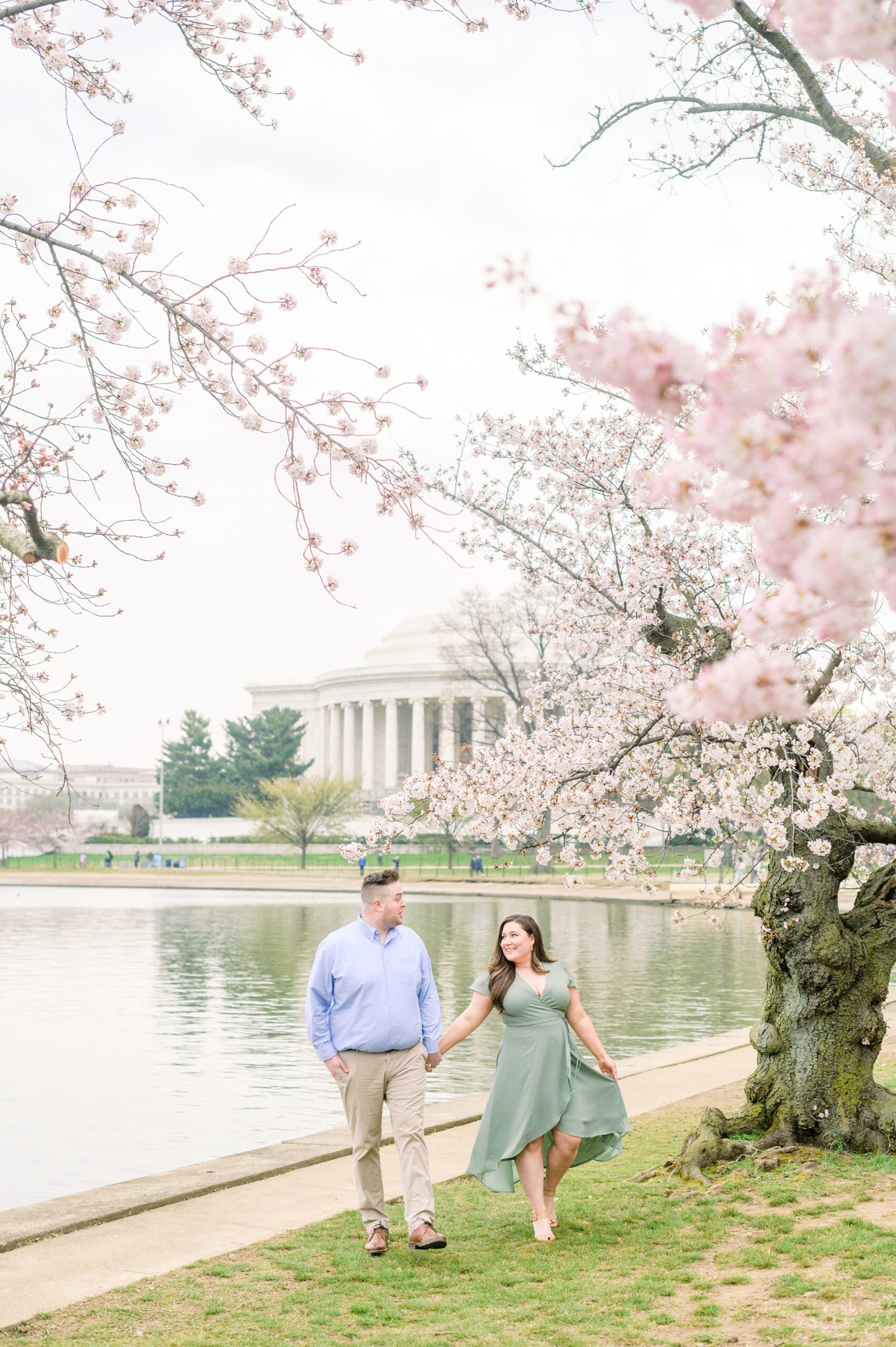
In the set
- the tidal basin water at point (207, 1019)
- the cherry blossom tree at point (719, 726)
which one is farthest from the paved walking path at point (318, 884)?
the cherry blossom tree at point (719, 726)

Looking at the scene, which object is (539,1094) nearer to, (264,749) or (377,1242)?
(377,1242)

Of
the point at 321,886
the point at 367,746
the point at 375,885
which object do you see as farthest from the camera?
the point at 367,746

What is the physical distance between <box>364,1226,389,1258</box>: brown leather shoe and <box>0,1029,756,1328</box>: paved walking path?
0.74m

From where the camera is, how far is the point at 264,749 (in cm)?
10944

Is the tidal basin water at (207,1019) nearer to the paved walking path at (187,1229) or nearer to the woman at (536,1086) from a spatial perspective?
the paved walking path at (187,1229)

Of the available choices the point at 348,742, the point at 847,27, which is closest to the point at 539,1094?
the point at 847,27

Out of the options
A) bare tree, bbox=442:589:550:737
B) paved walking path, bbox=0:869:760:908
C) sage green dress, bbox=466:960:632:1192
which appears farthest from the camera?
bare tree, bbox=442:589:550:737

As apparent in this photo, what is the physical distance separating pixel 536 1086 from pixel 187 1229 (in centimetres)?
209

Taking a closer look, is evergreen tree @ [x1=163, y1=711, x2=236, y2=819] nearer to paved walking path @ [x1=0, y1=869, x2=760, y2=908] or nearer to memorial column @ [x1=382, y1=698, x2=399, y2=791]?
memorial column @ [x1=382, y1=698, x2=399, y2=791]

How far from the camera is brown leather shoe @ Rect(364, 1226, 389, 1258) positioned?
6645 millimetres

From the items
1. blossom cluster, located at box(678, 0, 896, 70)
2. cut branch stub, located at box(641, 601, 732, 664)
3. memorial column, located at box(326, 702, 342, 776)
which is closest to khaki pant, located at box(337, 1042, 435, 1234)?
cut branch stub, located at box(641, 601, 732, 664)

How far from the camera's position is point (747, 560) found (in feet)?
33.1

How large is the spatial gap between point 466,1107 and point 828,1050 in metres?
3.40

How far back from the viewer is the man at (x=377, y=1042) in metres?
6.66
